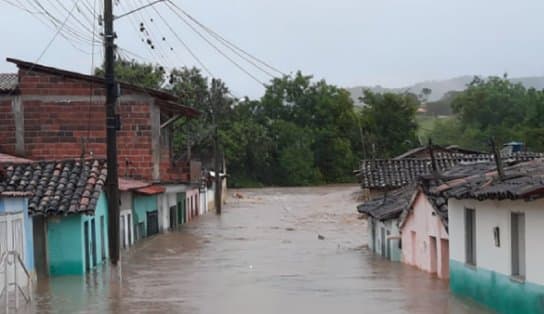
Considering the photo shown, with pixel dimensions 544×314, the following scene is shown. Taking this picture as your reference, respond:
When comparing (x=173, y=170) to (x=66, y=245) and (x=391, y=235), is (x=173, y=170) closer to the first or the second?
(x=391, y=235)

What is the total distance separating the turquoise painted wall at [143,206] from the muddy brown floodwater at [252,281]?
44.6 inches

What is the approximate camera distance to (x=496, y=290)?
18.3m

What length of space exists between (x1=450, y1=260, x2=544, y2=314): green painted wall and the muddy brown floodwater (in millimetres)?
295

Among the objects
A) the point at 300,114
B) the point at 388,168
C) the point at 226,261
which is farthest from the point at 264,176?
the point at 226,261

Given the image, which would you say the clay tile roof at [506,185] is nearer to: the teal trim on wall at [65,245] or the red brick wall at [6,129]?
the teal trim on wall at [65,245]

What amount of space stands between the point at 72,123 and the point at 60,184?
42.0 feet

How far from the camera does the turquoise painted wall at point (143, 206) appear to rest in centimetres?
4097

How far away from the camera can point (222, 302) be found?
872 inches

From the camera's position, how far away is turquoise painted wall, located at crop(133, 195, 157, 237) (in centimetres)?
4097

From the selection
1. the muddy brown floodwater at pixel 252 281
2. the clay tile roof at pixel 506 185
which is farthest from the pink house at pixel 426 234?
the clay tile roof at pixel 506 185

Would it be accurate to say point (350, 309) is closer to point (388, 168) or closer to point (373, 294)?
point (373, 294)

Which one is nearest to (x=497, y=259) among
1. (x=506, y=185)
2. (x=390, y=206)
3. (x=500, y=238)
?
(x=500, y=238)

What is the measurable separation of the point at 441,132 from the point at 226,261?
78.8m

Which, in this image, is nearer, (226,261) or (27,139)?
(226,261)
